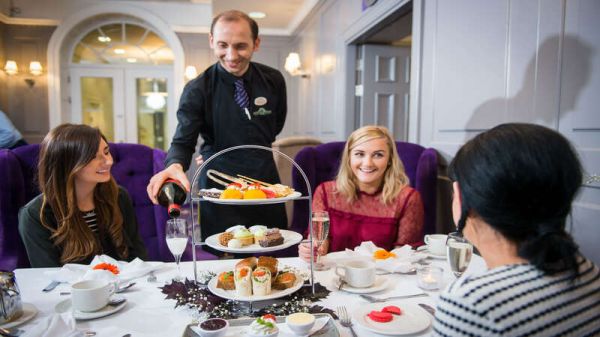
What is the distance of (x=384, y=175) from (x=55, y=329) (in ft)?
5.05

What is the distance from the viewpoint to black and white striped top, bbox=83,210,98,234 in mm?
1733

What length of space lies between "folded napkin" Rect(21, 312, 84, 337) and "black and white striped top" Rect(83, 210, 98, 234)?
2.71 feet

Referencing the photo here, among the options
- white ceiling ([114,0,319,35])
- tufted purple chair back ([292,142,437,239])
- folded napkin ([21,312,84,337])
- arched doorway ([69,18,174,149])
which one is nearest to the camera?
folded napkin ([21,312,84,337])

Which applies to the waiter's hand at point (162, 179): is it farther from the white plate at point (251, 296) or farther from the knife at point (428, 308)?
the knife at point (428, 308)

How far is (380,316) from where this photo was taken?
100 cm

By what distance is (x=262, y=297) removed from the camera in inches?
42.5

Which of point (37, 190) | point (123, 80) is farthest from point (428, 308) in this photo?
point (123, 80)

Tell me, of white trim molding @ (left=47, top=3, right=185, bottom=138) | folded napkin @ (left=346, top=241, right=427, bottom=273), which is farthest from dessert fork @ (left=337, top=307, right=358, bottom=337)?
white trim molding @ (left=47, top=3, right=185, bottom=138)

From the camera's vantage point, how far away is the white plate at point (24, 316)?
98 cm

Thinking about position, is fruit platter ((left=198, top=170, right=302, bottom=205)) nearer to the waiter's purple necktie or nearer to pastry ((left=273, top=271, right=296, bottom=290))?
pastry ((left=273, top=271, right=296, bottom=290))

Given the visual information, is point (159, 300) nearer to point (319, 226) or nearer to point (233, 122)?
point (319, 226)

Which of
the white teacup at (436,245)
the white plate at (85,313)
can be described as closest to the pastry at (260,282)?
the white plate at (85,313)

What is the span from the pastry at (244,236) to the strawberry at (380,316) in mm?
419

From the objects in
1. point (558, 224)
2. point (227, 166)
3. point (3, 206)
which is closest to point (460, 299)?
point (558, 224)
